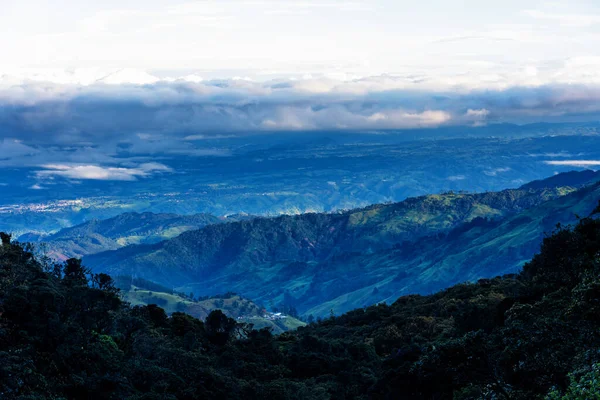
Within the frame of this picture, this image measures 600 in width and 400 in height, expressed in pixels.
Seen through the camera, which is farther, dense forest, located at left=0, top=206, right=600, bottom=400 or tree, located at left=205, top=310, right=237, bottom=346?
tree, located at left=205, top=310, right=237, bottom=346

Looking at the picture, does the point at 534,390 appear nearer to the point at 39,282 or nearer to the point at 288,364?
the point at 288,364

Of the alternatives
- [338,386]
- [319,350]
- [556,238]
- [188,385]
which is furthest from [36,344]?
[556,238]

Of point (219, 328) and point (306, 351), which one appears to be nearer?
point (306, 351)

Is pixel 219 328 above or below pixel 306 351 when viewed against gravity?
above

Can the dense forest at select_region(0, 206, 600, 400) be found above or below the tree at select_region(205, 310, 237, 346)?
above

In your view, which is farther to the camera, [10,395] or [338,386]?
[338,386]

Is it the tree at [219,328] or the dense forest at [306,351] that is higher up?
the dense forest at [306,351]

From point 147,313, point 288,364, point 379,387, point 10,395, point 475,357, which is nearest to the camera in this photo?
point 475,357

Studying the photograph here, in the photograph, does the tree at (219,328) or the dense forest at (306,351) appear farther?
the tree at (219,328)
